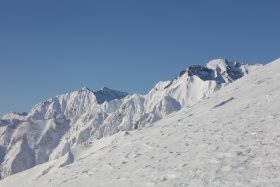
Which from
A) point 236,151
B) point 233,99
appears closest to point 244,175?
point 236,151

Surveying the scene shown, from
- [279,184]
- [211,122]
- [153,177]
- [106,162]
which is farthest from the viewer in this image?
[211,122]

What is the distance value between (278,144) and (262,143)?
2.70 feet

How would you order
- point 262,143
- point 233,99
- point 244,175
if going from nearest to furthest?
point 244,175
point 262,143
point 233,99

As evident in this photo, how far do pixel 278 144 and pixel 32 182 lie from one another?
13.0m

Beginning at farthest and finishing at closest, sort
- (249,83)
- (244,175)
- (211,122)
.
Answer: (249,83) < (211,122) < (244,175)

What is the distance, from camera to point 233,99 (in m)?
38.9

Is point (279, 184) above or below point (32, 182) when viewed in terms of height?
below

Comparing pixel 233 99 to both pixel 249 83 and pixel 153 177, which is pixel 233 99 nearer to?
pixel 249 83

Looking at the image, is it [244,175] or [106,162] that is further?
[106,162]

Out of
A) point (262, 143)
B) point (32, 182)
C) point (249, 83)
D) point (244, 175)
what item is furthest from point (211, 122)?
point (249, 83)

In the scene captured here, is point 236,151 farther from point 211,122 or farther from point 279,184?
point 211,122

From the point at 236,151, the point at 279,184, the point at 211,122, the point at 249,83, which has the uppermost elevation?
the point at 249,83

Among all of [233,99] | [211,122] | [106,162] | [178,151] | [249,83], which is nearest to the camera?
[178,151]

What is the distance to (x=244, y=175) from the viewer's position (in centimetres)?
1683
